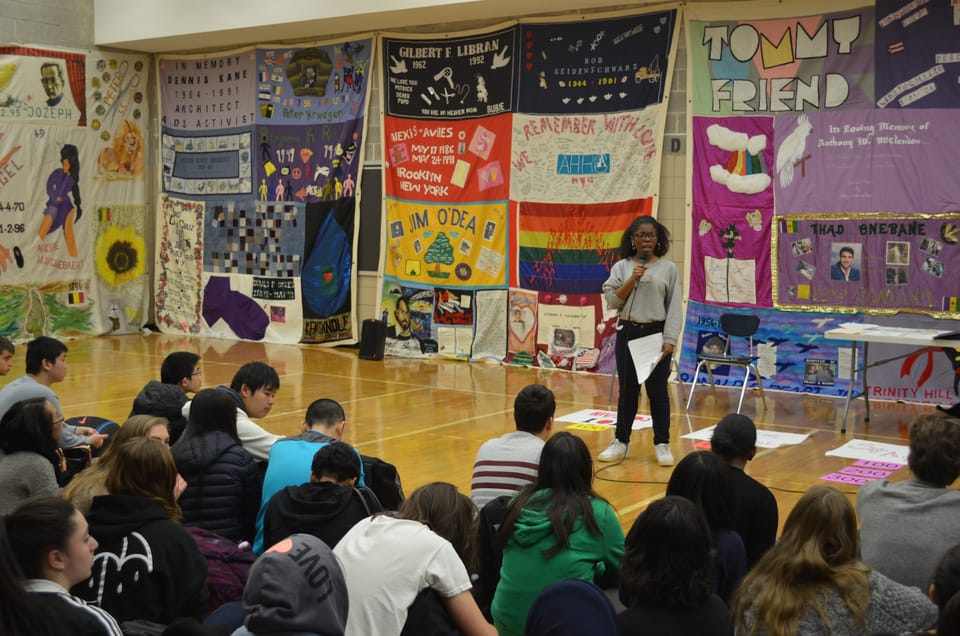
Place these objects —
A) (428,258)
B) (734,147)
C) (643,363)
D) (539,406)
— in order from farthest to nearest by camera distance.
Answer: (428,258) → (734,147) → (643,363) → (539,406)

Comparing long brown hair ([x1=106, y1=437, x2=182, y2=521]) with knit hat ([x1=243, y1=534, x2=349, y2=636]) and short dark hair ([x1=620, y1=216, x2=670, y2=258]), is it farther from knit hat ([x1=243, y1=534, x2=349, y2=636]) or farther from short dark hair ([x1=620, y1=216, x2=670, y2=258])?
short dark hair ([x1=620, y1=216, x2=670, y2=258])

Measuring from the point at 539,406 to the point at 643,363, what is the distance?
2392 mm

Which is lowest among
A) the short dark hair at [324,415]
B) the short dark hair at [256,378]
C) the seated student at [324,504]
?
the seated student at [324,504]

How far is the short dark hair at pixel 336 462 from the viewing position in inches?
131

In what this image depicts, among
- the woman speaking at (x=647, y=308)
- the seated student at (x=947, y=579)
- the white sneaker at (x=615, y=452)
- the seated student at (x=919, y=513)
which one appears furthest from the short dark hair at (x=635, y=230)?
the seated student at (x=947, y=579)

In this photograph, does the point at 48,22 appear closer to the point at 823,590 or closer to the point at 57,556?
the point at 57,556

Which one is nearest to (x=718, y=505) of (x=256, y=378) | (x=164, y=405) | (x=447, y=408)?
(x=256, y=378)

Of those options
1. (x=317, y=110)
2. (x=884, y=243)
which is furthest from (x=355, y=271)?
(x=884, y=243)

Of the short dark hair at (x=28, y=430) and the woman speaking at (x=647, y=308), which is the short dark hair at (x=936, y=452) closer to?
the short dark hair at (x=28, y=430)

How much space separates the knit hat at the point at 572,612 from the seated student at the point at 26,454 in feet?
7.28

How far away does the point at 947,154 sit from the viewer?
834 centimetres

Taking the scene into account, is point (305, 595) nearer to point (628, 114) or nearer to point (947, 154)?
point (947, 154)

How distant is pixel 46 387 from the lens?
522cm

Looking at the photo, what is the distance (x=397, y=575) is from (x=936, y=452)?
167cm
